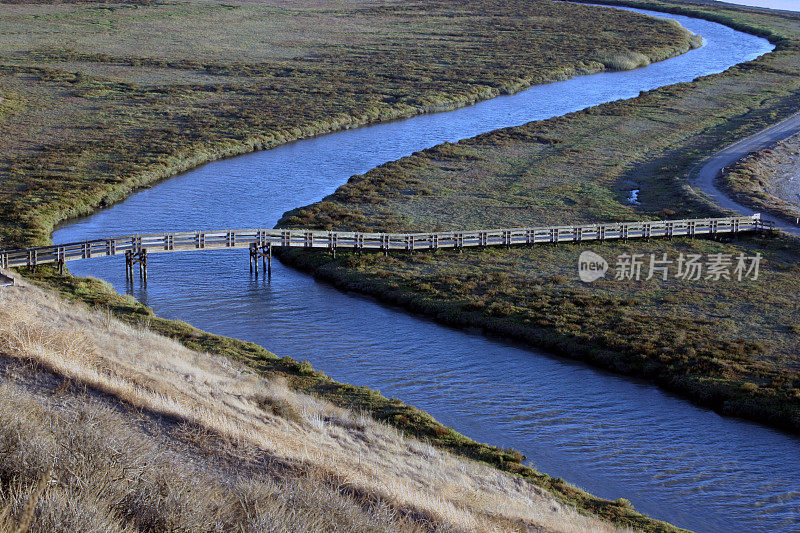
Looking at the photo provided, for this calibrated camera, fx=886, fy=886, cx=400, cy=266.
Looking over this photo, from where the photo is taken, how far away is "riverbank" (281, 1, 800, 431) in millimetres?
31047

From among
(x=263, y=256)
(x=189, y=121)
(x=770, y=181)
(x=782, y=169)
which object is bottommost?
(x=263, y=256)

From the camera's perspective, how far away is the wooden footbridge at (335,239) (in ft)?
125

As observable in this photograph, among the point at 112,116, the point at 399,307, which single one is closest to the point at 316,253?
the point at 399,307

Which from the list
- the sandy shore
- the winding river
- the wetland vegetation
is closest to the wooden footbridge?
the winding river

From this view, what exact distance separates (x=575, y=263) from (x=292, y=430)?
24.2m

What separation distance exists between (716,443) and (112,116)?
6352 centimetres

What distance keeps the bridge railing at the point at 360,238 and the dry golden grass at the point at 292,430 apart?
11156 mm

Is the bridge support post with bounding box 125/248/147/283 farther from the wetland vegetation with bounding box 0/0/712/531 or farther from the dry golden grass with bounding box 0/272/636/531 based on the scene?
the dry golden grass with bounding box 0/272/636/531

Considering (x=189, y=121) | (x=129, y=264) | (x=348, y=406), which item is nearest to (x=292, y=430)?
(x=348, y=406)

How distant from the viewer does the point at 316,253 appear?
1693 inches

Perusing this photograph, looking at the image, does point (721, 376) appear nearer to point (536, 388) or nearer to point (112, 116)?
point (536, 388)

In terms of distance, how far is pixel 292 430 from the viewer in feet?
69.1

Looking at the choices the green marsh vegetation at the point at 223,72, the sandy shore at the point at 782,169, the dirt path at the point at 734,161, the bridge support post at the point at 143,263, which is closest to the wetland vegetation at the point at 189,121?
the green marsh vegetation at the point at 223,72

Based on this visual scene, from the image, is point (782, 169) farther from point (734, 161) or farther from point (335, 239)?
point (335, 239)
